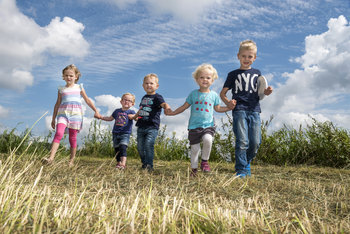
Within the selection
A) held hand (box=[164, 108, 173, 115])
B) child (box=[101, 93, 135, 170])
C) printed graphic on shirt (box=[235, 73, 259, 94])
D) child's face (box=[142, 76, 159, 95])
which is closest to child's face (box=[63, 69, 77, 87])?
child (box=[101, 93, 135, 170])

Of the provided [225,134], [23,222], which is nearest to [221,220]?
[23,222]

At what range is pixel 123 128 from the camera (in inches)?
237

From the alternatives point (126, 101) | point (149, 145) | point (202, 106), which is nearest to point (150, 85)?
point (126, 101)

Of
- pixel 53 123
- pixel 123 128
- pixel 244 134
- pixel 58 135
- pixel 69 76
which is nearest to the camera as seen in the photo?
pixel 244 134

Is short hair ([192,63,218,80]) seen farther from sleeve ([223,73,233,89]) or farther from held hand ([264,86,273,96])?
held hand ([264,86,273,96])

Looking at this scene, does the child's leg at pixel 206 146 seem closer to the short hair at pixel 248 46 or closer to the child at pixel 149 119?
the child at pixel 149 119

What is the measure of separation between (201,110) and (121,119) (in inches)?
75.1

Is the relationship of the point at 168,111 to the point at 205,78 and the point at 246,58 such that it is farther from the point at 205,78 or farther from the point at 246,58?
the point at 246,58

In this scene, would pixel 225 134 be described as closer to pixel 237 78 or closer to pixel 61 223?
pixel 237 78

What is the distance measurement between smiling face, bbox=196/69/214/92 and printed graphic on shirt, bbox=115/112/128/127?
1.82 m

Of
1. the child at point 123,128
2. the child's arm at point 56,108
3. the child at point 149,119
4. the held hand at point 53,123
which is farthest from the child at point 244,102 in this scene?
the held hand at point 53,123

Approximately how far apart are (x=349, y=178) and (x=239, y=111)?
93.1 inches

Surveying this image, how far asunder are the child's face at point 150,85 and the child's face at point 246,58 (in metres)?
1.56

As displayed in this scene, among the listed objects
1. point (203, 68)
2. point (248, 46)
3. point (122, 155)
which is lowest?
point (122, 155)
